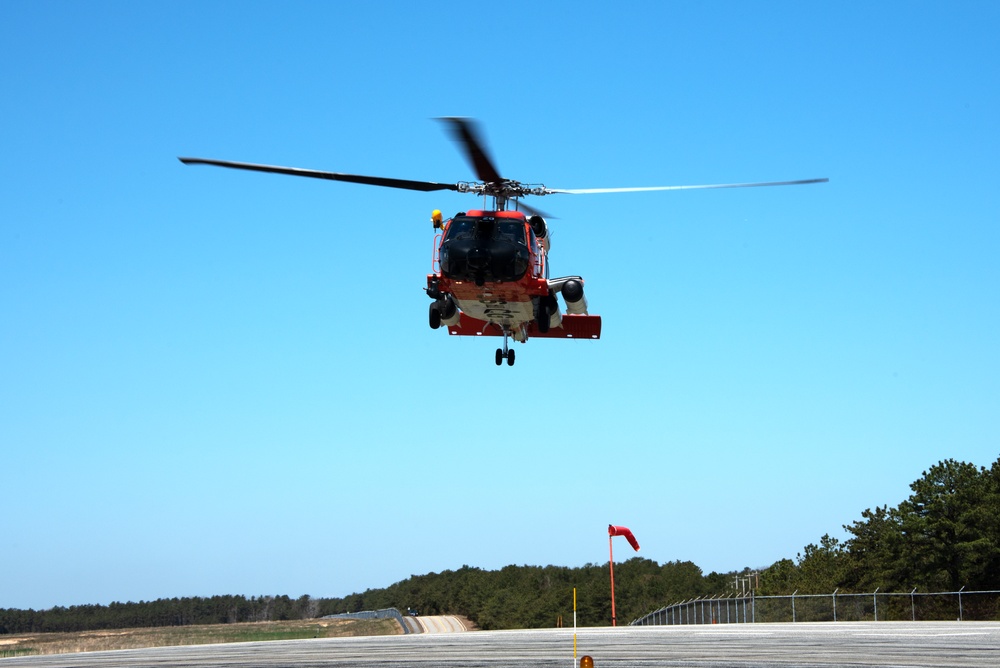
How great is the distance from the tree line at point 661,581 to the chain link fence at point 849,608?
11279 millimetres

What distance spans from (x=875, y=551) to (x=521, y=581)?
247 ft

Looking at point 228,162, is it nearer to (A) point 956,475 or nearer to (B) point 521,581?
(A) point 956,475

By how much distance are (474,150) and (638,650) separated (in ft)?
61.4

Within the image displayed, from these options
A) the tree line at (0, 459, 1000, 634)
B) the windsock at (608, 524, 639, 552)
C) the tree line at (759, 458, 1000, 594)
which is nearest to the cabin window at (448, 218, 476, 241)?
the windsock at (608, 524, 639, 552)

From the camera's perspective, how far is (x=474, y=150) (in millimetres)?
22031

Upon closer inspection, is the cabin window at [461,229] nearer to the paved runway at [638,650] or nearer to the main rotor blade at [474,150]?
the main rotor blade at [474,150]

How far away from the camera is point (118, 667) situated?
34.1 meters

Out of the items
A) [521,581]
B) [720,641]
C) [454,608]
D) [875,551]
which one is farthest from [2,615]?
[720,641]

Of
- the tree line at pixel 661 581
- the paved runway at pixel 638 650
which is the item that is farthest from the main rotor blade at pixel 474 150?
the tree line at pixel 661 581

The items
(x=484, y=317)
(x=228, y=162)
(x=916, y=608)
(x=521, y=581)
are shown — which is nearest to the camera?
(x=228, y=162)

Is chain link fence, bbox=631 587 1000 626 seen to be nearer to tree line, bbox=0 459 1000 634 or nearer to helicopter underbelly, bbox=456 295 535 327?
tree line, bbox=0 459 1000 634

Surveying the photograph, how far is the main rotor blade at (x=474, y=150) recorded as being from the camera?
65.7ft

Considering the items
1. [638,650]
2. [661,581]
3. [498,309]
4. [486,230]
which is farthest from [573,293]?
[661,581]

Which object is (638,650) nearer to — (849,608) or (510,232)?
(510,232)
